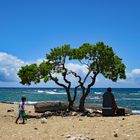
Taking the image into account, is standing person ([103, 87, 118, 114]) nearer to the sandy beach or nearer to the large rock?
the sandy beach

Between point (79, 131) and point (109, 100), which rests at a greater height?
point (109, 100)

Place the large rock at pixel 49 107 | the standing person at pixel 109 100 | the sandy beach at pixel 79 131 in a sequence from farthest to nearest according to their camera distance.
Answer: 1. the large rock at pixel 49 107
2. the standing person at pixel 109 100
3. the sandy beach at pixel 79 131

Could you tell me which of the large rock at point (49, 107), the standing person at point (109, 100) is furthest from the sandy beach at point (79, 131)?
the large rock at point (49, 107)

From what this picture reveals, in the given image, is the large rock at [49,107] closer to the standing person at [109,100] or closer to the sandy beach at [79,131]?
the standing person at [109,100]

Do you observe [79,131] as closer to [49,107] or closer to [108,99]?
[108,99]

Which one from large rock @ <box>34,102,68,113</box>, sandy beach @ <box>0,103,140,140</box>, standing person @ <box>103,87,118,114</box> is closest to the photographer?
sandy beach @ <box>0,103,140,140</box>

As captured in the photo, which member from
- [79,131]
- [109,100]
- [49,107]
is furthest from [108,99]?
[49,107]

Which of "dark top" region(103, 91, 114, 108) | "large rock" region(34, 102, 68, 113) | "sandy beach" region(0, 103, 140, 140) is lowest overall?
"sandy beach" region(0, 103, 140, 140)

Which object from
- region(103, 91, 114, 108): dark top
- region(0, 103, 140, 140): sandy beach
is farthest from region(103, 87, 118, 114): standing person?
region(0, 103, 140, 140): sandy beach

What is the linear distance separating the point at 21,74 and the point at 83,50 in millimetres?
5517

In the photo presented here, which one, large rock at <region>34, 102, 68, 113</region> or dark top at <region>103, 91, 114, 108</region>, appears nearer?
dark top at <region>103, 91, 114, 108</region>

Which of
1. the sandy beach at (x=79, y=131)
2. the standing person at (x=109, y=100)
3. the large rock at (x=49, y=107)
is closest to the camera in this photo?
the sandy beach at (x=79, y=131)

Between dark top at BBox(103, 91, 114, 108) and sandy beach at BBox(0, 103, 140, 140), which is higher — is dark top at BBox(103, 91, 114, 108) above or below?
above

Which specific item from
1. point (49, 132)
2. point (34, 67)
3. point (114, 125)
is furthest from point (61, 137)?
point (34, 67)
